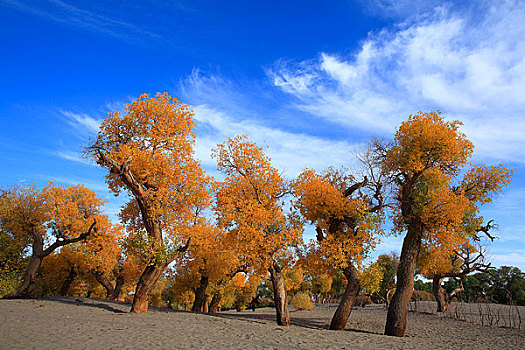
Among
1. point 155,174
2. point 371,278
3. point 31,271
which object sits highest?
point 155,174

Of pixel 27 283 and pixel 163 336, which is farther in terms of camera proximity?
pixel 27 283

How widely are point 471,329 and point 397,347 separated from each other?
9.26 m

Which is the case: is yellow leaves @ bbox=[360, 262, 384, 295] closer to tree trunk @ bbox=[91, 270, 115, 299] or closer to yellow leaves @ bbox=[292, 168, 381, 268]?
yellow leaves @ bbox=[292, 168, 381, 268]

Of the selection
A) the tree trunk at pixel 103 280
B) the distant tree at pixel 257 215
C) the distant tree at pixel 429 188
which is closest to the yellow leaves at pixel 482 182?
the distant tree at pixel 429 188

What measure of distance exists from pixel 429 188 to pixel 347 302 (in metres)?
7.20

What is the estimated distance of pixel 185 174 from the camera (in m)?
18.2

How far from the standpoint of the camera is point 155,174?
17.8 meters

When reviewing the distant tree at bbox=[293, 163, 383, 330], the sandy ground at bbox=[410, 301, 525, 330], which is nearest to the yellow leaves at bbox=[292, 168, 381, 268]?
the distant tree at bbox=[293, 163, 383, 330]

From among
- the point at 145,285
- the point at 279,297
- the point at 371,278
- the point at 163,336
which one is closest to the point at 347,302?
the point at 371,278

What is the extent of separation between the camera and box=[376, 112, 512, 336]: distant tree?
612 inches

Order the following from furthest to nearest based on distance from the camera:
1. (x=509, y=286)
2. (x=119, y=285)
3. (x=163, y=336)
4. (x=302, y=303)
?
1. (x=509, y=286)
2. (x=119, y=285)
3. (x=302, y=303)
4. (x=163, y=336)

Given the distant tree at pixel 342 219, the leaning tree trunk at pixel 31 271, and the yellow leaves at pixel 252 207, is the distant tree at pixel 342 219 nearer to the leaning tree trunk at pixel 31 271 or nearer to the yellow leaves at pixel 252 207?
the yellow leaves at pixel 252 207

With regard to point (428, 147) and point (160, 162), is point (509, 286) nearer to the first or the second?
point (428, 147)

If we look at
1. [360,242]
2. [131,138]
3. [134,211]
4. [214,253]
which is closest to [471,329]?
[360,242]
